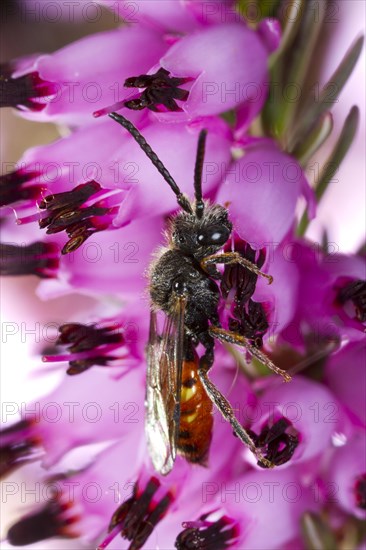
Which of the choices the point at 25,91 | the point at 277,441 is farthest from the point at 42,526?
the point at 25,91

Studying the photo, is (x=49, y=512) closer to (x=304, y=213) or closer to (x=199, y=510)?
(x=199, y=510)

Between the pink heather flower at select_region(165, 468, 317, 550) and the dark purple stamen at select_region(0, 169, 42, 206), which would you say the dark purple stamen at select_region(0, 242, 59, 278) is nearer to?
the dark purple stamen at select_region(0, 169, 42, 206)

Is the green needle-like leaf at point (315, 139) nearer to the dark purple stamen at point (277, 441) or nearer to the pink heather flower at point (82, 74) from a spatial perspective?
Answer: the pink heather flower at point (82, 74)

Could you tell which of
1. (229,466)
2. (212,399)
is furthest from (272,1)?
(229,466)

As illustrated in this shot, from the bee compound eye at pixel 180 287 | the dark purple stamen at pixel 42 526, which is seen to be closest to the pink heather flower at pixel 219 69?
the bee compound eye at pixel 180 287

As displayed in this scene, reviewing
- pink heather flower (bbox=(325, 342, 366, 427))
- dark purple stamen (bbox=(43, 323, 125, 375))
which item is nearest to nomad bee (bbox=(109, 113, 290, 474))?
dark purple stamen (bbox=(43, 323, 125, 375))
